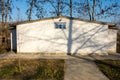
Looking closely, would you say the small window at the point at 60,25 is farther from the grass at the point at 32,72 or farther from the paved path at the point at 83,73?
the paved path at the point at 83,73

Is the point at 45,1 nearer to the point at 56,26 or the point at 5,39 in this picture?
the point at 5,39

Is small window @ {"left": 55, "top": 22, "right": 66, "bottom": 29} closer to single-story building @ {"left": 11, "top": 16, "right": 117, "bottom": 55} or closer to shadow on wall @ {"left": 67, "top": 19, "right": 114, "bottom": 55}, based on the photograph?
single-story building @ {"left": 11, "top": 16, "right": 117, "bottom": 55}

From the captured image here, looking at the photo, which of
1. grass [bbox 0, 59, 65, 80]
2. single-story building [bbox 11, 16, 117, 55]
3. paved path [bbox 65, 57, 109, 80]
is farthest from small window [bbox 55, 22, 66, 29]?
paved path [bbox 65, 57, 109, 80]

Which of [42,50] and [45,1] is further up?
[45,1]

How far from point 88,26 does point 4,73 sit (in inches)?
342

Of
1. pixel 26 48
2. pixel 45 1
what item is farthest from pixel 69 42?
pixel 45 1

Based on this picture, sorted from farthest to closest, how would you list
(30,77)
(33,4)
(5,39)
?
(33,4) < (5,39) < (30,77)

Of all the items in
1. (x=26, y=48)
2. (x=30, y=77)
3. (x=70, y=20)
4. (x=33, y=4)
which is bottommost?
(x=30, y=77)

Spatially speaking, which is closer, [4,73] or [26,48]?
[4,73]

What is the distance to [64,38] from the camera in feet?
52.6

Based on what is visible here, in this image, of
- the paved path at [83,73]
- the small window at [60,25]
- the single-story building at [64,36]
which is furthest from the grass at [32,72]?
the small window at [60,25]

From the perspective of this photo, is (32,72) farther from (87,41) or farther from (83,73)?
(87,41)

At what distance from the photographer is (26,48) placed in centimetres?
1627

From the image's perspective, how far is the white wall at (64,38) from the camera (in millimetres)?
15844
